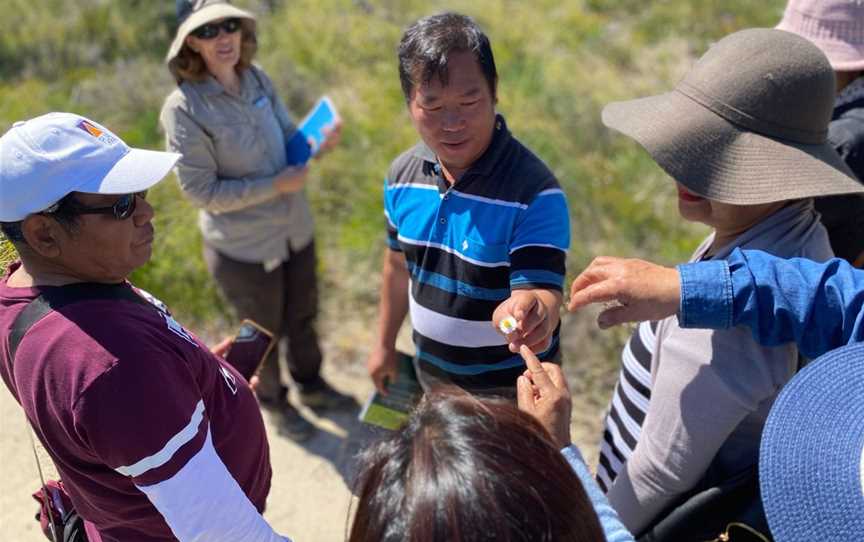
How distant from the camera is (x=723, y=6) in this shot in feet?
25.6

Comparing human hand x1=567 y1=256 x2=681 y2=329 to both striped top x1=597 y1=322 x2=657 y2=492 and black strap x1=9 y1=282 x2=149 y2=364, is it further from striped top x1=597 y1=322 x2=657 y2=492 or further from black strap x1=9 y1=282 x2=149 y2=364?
black strap x1=9 y1=282 x2=149 y2=364

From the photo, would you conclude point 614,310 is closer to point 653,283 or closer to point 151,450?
point 653,283

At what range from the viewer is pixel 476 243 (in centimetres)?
192

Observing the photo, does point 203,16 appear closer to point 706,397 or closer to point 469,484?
point 706,397

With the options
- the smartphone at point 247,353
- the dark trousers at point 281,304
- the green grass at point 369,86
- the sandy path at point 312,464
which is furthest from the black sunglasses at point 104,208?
the green grass at point 369,86

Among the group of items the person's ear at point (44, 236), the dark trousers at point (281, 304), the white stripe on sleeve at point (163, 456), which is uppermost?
the person's ear at point (44, 236)

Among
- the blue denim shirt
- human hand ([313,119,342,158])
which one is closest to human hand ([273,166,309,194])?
human hand ([313,119,342,158])

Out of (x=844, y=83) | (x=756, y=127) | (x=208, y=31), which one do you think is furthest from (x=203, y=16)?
(x=844, y=83)

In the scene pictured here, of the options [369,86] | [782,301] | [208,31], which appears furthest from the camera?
[369,86]

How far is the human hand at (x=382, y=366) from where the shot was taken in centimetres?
241

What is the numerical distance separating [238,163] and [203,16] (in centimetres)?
54

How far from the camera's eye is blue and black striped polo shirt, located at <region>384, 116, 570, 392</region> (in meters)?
1.87

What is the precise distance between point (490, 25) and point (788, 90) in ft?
20.3

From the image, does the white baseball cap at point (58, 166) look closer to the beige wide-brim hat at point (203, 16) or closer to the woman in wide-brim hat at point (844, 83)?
the beige wide-brim hat at point (203, 16)
